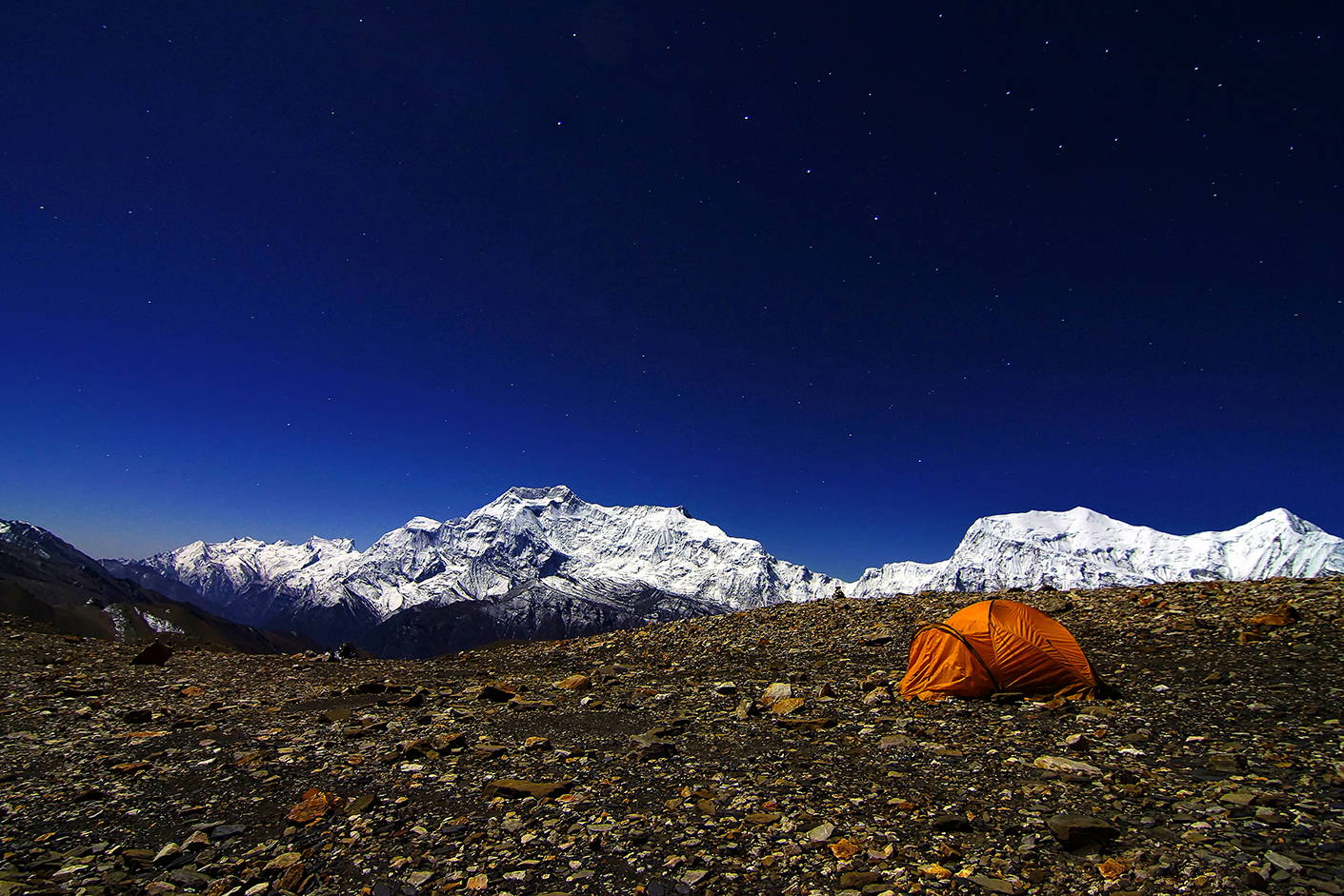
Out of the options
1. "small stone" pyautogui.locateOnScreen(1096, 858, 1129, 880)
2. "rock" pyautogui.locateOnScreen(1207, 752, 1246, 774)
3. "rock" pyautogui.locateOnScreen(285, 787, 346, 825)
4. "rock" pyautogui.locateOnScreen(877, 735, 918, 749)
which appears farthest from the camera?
"rock" pyautogui.locateOnScreen(877, 735, 918, 749)

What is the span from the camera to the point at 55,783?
821cm

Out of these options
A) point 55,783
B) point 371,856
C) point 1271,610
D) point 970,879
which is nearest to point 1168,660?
point 1271,610

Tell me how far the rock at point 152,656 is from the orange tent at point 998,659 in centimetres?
2226

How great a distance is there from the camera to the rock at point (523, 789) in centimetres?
781

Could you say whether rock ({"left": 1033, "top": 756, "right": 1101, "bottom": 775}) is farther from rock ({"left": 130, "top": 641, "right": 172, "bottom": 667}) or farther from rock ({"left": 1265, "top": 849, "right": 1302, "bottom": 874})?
rock ({"left": 130, "top": 641, "right": 172, "bottom": 667})

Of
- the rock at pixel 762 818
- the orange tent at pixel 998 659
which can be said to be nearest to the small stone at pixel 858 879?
the rock at pixel 762 818

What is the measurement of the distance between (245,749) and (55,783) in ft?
7.42

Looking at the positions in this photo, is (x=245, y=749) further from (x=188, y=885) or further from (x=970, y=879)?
(x=970, y=879)

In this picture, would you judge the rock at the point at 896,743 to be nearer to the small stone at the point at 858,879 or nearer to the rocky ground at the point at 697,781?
the rocky ground at the point at 697,781

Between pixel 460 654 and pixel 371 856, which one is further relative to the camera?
pixel 460 654

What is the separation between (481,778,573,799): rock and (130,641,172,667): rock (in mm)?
16752

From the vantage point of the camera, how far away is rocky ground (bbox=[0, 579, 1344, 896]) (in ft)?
19.3

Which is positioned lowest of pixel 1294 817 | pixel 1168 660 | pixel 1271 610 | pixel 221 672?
pixel 221 672

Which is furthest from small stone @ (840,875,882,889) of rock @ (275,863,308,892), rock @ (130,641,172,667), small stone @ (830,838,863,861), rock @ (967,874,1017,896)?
rock @ (130,641,172,667)
